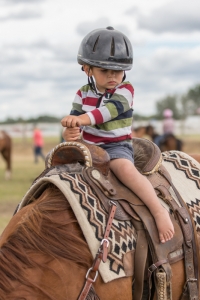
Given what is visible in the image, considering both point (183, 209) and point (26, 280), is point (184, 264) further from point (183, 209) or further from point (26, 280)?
point (26, 280)

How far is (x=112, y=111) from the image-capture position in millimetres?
2982

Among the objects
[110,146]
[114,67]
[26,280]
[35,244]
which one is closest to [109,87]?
[114,67]

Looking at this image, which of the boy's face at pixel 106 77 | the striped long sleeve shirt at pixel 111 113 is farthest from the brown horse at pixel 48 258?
the boy's face at pixel 106 77

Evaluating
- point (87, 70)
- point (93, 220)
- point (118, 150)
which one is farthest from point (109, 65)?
point (93, 220)

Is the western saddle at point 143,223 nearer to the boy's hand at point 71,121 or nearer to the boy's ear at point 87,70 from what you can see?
the boy's hand at point 71,121

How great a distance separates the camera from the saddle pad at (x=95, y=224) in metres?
2.69

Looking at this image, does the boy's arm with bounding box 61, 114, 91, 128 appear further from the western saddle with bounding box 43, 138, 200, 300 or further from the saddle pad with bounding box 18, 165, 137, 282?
the saddle pad with bounding box 18, 165, 137, 282

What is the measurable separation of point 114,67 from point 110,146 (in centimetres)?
49

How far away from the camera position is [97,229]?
2.73 metres

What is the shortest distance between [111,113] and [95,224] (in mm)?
686

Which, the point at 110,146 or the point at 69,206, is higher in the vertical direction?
the point at 110,146

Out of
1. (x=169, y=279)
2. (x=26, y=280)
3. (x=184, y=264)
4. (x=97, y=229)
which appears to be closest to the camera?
(x=26, y=280)

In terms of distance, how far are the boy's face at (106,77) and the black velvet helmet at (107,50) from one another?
6 cm

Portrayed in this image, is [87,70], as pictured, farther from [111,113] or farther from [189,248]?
[189,248]
